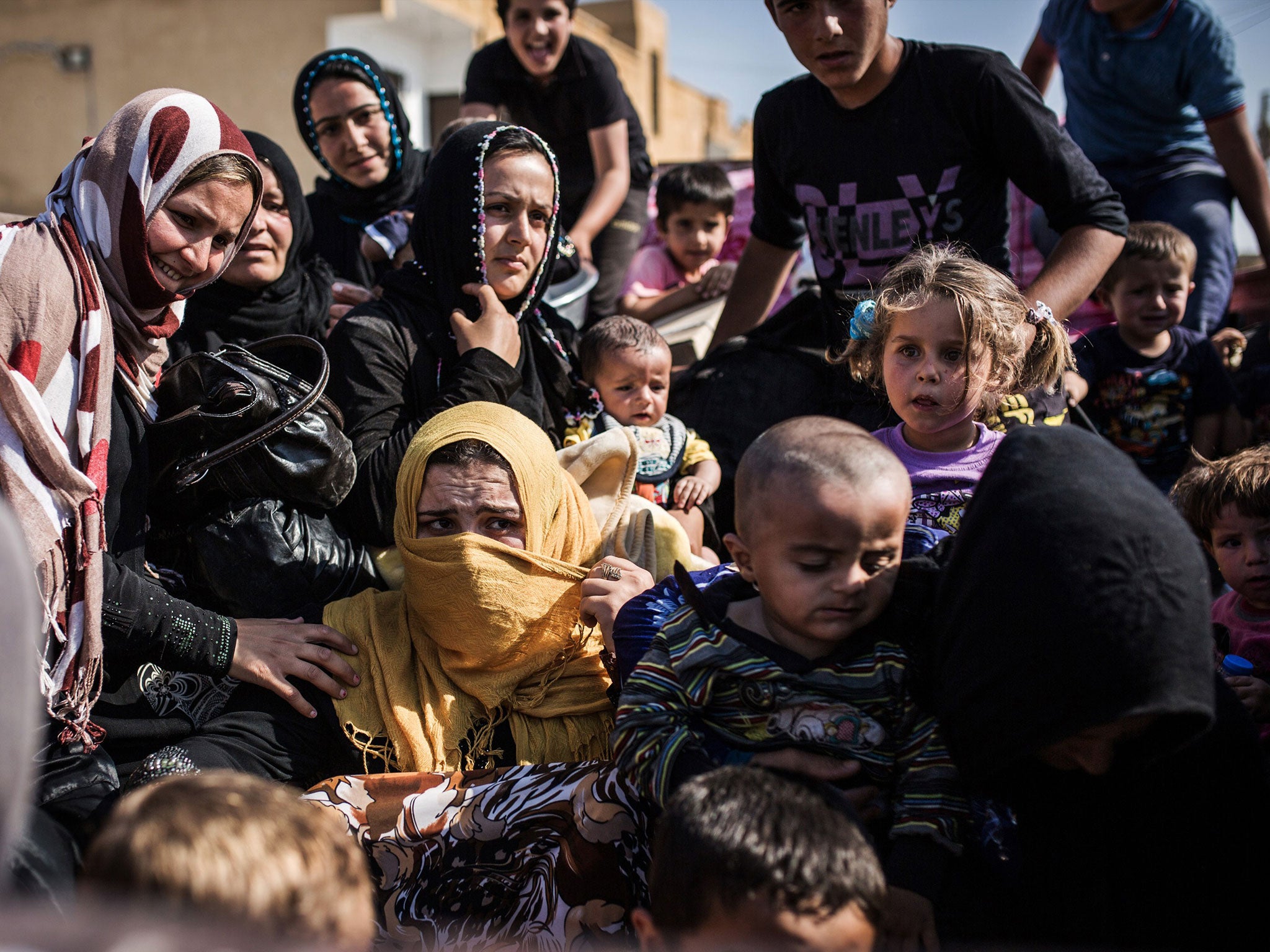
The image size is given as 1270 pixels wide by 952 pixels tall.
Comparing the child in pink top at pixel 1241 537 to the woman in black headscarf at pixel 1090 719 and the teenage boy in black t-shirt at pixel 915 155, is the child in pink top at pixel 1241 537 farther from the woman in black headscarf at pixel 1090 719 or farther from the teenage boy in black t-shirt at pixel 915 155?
the woman in black headscarf at pixel 1090 719

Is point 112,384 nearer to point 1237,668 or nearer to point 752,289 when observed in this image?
point 752,289

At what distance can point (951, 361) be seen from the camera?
2.62 meters

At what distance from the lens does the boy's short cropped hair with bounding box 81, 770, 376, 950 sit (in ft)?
4.11

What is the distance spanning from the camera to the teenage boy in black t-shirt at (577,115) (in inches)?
197

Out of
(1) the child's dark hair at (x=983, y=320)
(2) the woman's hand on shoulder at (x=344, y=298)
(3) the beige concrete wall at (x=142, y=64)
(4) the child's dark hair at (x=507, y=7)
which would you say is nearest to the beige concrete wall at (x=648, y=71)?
(3) the beige concrete wall at (x=142, y=64)

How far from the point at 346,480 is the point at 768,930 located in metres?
1.62

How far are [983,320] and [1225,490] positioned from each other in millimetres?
723

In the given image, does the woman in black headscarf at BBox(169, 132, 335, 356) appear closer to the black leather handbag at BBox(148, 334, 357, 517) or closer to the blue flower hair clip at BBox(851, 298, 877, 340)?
the black leather handbag at BBox(148, 334, 357, 517)

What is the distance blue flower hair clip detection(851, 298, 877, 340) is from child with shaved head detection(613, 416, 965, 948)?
926 mm

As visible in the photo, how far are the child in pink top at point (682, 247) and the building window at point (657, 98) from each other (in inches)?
726

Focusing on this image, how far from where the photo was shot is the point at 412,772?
224 cm

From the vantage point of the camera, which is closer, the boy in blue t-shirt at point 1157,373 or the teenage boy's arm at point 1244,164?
the boy in blue t-shirt at point 1157,373

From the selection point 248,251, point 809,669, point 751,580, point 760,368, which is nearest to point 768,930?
point 809,669

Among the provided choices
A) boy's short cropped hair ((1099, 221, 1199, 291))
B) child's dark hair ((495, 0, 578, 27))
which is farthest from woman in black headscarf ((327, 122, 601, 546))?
boy's short cropped hair ((1099, 221, 1199, 291))
